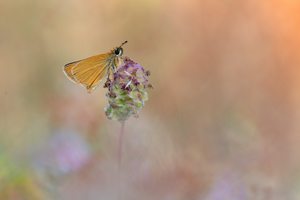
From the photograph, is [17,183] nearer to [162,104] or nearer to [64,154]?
[64,154]

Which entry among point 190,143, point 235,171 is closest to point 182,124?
point 190,143

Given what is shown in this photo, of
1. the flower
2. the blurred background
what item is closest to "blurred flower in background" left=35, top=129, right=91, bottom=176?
the blurred background

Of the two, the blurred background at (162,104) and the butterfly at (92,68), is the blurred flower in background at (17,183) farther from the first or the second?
the butterfly at (92,68)

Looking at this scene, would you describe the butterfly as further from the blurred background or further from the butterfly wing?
the blurred background

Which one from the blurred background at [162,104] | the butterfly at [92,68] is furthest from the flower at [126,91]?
the blurred background at [162,104]

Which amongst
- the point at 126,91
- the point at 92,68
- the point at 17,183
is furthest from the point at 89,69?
the point at 17,183
